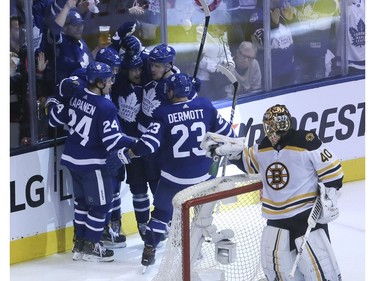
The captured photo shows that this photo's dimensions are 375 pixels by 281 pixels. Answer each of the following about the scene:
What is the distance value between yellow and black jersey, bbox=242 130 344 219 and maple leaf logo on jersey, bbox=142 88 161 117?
1.50 m

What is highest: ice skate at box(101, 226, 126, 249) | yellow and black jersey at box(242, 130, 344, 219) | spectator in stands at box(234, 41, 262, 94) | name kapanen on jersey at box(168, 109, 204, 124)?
spectator in stands at box(234, 41, 262, 94)

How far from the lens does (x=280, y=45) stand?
7.97m

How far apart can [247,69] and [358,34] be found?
0.95m

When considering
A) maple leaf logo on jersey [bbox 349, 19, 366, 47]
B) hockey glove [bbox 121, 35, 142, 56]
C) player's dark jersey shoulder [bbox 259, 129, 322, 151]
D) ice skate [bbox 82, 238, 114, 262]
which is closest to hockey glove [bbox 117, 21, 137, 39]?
hockey glove [bbox 121, 35, 142, 56]


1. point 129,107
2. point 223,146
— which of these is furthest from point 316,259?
point 129,107

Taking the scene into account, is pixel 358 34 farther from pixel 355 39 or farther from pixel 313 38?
pixel 313 38

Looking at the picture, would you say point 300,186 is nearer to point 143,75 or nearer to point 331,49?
point 143,75

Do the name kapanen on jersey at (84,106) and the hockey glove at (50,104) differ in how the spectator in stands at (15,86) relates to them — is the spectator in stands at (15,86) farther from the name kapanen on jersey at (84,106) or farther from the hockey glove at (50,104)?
the name kapanen on jersey at (84,106)

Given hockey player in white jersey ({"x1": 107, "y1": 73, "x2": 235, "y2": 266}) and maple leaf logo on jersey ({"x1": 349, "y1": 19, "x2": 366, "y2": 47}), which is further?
maple leaf logo on jersey ({"x1": 349, "y1": 19, "x2": 366, "y2": 47})

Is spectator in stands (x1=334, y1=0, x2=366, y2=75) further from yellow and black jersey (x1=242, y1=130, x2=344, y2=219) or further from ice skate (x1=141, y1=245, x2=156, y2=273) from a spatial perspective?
yellow and black jersey (x1=242, y1=130, x2=344, y2=219)

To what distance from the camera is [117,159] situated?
6418 millimetres

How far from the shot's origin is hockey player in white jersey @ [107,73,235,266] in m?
6.32

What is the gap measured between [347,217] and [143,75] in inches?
64.0
